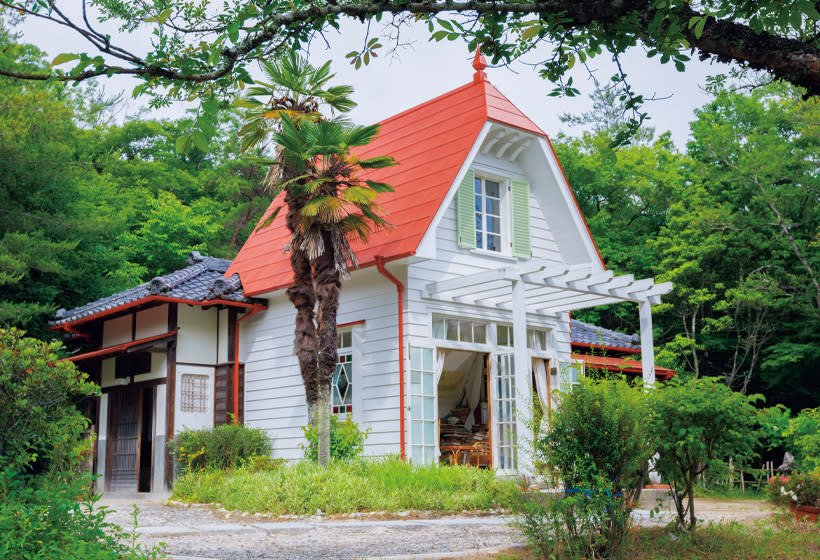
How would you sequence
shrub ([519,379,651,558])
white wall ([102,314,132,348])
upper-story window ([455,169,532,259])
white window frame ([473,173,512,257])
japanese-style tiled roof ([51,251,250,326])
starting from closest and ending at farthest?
1. shrub ([519,379,651,558])
2. japanese-style tiled roof ([51,251,250,326])
3. upper-story window ([455,169,532,259])
4. white window frame ([473,173,512,257])
5. white wall ([102,314,132,348])

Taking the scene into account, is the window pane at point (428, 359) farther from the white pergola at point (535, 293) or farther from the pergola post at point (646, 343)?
the pergola post at point (646, 343)

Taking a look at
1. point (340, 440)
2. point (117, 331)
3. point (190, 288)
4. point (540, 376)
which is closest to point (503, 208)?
point (540, 376)

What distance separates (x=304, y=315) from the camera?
12.1 metres

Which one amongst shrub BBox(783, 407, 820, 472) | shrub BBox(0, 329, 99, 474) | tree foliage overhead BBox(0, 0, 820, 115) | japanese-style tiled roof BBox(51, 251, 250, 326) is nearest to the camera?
tree foliage overhead BBox(0, 0, 820, 115)

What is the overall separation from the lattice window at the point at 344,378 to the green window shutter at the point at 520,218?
11.1 ft

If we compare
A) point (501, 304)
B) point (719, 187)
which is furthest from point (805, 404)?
point (501, 304)

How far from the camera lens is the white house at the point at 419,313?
12102mm

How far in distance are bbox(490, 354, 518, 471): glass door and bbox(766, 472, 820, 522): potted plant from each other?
411cm

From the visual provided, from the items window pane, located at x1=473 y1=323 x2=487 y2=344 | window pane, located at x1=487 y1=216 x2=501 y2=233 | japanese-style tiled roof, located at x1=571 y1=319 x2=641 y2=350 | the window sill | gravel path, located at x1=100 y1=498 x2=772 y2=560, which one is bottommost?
gravel path, located at x1=100 y1=498 x2=772 y2=560

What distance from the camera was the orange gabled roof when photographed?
12.2 m

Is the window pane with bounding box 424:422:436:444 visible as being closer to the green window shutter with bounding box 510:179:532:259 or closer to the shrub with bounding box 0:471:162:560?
the green window shutter with bounding box 510:179:532:259

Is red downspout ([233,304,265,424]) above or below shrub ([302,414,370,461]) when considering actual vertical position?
above

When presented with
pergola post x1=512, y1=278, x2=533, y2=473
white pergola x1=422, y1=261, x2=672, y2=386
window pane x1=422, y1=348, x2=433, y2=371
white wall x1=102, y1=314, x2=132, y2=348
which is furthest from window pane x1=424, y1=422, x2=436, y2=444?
white wall x1=102, y1=314, x2=132, y2=348

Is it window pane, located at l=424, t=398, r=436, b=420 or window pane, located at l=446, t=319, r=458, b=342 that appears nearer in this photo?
window pane, located at l=424, t=398, r=436, b=420
